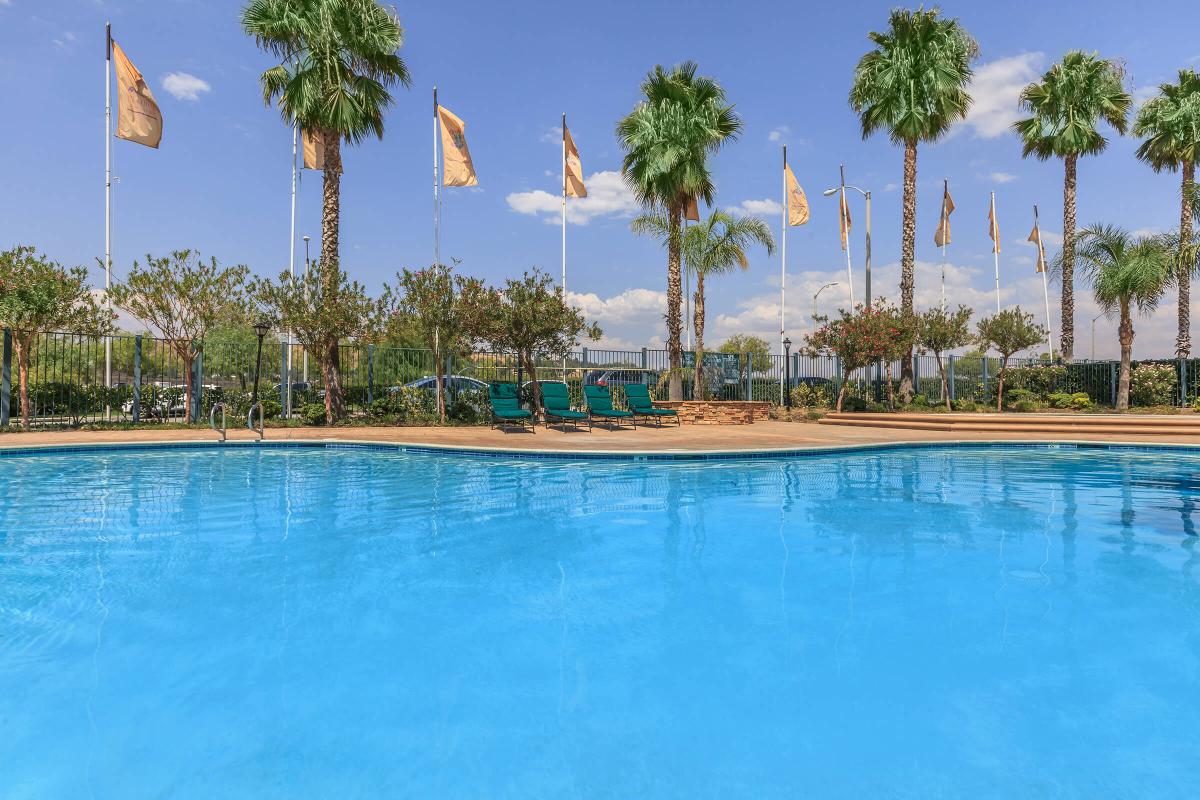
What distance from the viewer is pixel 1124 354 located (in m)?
23.5

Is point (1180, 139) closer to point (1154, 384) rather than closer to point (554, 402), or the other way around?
point (1154, 384)

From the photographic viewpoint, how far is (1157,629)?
409cm

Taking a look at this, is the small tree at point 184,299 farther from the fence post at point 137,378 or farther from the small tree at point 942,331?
the small tree at point 942,331

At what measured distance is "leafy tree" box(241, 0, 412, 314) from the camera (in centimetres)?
1692

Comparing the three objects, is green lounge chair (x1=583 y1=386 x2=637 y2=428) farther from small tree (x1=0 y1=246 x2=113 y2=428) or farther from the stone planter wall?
small tree (x1=0 y1=246 x2=113 y2=428)

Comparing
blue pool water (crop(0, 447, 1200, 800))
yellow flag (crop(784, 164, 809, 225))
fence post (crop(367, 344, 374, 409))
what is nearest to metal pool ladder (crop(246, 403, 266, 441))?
fence post (crop(367, 344, 374, 409))

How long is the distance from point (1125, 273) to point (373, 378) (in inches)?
1017

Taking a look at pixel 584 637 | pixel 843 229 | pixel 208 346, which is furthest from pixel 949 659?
pixel 843 229

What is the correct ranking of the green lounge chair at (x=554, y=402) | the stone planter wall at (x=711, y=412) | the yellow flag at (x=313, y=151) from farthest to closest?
the stone planter wall at (x=711, y=412)
the yellow flag at (x=313, y=151)
the green lounge chair at (x=554, y=402)

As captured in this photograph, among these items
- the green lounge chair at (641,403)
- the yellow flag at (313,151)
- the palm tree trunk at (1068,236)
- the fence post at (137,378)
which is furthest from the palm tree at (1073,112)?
the fence post at (137,378)

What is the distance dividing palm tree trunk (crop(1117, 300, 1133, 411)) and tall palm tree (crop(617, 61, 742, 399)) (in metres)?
16.0

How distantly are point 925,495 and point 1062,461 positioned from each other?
18.2 ft

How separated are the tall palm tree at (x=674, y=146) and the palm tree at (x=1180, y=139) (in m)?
17.1

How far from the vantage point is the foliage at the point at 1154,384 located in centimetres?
2341
